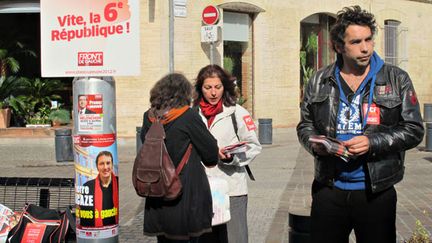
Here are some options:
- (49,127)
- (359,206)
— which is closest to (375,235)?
(359,206)

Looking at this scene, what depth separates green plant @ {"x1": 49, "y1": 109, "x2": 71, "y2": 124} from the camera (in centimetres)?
1770

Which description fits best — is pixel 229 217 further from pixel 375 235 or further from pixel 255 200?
pixel 255 200

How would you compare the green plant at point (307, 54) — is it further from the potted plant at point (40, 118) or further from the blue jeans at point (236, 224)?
the blue jeans at point (236, 224)

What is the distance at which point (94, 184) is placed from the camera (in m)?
4.35

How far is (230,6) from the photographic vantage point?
18750 millimetres

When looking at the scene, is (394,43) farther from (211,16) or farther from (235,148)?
Result: (235,148)

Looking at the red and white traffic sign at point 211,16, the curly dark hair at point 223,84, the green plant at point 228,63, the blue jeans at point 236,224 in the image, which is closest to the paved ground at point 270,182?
the blue jeans at point 236,224

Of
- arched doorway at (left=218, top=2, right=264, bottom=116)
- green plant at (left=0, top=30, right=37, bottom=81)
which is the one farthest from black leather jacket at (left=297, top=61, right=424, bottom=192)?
green plant at (left=0, top=30, right=37, bottom=81)

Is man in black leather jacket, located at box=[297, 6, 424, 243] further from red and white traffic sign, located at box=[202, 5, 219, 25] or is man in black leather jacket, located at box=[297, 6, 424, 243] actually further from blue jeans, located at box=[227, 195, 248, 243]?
red and white traffic sign, located at box=[202, 5, 219, 25]

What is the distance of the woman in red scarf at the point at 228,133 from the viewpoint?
4.94 metres

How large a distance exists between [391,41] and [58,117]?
591 inches

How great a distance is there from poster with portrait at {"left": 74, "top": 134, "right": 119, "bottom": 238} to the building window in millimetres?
22015

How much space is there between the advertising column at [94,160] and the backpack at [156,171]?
1.07 ft

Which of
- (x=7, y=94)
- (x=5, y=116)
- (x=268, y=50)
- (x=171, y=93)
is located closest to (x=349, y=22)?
(x=171, y=93)
